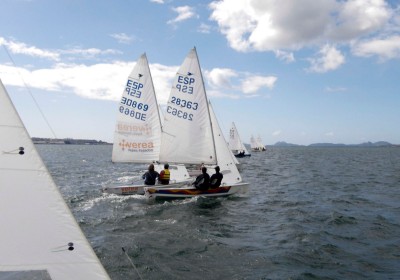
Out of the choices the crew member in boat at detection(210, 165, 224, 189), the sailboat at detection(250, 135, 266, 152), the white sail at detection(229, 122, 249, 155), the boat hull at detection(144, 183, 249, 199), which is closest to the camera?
the boat hull at detection(144, 183, 249, 199)

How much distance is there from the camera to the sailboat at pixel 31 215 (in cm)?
395

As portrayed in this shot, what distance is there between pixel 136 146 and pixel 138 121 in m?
1.42

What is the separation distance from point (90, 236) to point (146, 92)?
11006mm

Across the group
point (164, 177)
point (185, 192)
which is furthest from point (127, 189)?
point (185, 192)

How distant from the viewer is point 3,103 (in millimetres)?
3961

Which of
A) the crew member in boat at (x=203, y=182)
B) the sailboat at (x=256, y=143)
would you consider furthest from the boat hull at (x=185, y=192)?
the sailboat at (x=256, y=143)

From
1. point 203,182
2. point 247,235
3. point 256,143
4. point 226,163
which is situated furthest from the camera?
point 256,143

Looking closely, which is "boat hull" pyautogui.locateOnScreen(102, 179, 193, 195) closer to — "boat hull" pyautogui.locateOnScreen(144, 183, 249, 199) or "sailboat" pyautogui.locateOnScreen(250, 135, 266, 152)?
"boat hull" pyautogui.locateOnScreen(144, 183, 249, 199)

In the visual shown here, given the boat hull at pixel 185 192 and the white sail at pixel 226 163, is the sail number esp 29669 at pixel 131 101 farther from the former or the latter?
the boat hull at pixel 185 192

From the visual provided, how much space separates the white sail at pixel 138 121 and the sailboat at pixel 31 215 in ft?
55.8

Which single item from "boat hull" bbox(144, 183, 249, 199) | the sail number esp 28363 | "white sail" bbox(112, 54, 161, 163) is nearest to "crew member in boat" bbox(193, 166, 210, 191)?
"boat hull" bbox(144, 183, 249, 199)

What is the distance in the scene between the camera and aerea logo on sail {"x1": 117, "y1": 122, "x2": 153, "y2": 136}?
2097 cm

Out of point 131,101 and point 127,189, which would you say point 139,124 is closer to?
point 131,101

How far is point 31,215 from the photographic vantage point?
3.98 metres
